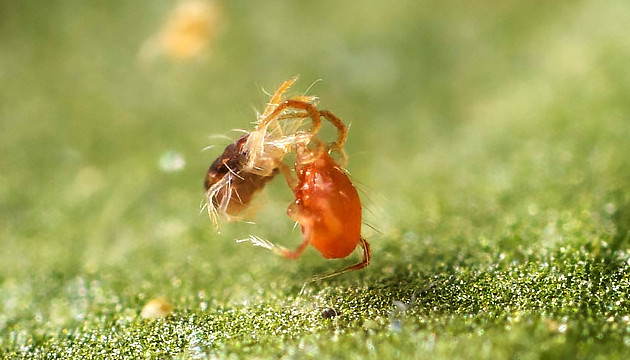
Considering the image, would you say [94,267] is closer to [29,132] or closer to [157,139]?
[157,139]

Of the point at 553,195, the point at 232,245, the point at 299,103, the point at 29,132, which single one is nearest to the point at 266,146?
the point at 299,103

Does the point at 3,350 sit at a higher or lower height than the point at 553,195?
lower

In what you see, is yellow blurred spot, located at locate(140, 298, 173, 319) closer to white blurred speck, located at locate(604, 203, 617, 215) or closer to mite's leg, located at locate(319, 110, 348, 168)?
mite's leg, located at locate(319, 110, 348, 168)

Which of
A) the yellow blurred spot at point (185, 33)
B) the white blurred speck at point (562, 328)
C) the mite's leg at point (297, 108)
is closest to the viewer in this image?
the white blurred speck at point (562, 328)

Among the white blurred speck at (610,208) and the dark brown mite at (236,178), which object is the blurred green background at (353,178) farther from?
the dark brown mite at (236,178)

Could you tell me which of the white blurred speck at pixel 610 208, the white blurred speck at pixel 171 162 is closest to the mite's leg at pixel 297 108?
the white blurred speck at pixel 610 208

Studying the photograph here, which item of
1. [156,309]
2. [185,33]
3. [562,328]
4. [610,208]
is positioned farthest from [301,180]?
[185,33]
